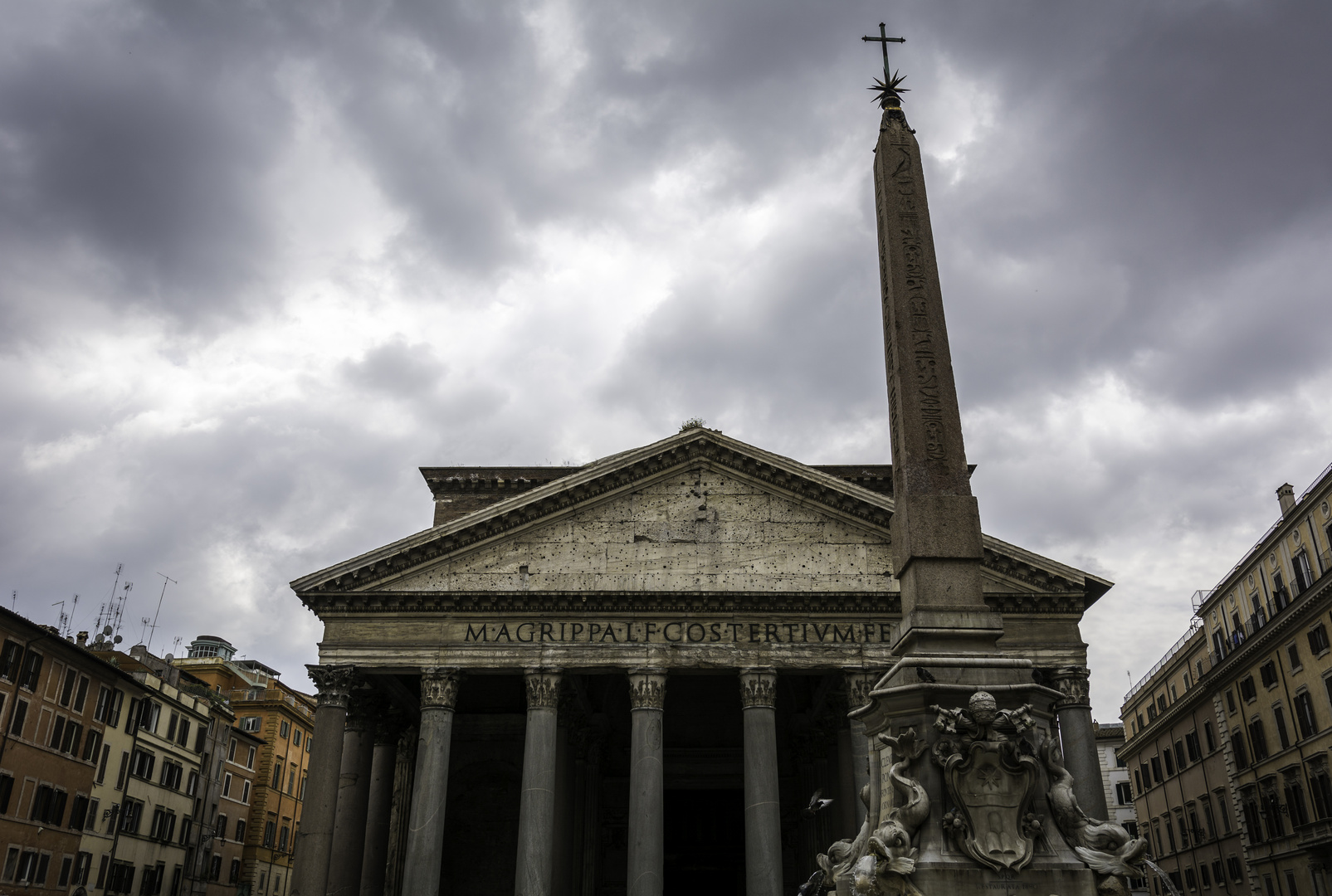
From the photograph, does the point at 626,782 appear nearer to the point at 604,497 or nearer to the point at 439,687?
the point at 439,687

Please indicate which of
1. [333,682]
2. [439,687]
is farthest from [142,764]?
[439,687]

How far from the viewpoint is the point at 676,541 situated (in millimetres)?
23969

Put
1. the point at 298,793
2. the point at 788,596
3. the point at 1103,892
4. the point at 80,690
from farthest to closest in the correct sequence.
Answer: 1. the point at 298,793
2. the point at 80,690
3. the point at 788,596
4. the point at 1103,892

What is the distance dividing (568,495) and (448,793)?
11.3 m

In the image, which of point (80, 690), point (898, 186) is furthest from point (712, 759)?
point (898, 186)

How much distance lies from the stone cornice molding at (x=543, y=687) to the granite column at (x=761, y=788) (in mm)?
3961

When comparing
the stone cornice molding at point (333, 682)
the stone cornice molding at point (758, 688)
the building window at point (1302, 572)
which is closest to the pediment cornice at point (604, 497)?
the stone cornice molding at point (333, 682)

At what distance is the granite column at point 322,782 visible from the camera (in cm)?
2103

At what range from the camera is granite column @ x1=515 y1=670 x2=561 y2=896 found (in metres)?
20.4

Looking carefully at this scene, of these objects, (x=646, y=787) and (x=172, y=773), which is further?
(x=172, y=773)

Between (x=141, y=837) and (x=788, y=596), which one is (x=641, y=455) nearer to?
(x=788, y=596)

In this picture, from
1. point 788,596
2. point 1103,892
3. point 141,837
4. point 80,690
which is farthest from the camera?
point 141,837

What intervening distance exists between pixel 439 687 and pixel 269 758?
92.1 ft

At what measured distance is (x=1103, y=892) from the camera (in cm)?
567
